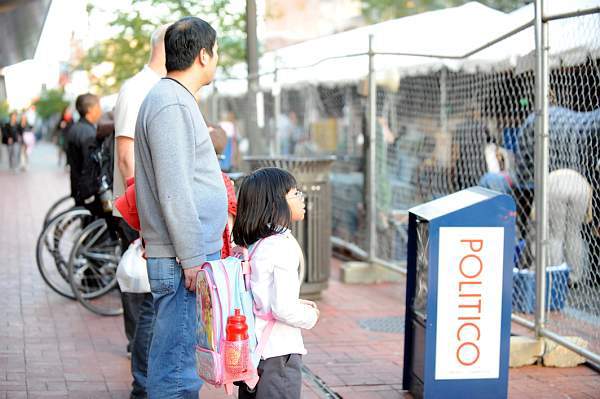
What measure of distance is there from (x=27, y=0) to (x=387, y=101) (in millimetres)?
7221

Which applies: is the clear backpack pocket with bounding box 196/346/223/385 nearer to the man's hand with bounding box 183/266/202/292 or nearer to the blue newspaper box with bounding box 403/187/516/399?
the man's hand with bounding box 183/266/202/292

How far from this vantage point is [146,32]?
1502cm

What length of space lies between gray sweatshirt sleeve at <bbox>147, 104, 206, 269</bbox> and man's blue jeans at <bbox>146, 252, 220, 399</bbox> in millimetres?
157

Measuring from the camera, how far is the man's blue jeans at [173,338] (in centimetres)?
398

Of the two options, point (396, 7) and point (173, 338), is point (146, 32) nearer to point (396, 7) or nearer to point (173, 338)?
point (173, 338)

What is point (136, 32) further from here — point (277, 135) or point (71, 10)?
point (277, 135)

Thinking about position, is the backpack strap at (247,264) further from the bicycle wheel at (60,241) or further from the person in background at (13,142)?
the person in background at (13,142)

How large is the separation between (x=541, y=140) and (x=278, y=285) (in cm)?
299

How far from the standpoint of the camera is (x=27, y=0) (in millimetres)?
5363

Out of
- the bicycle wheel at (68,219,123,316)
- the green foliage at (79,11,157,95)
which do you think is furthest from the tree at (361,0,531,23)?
the bicycle wheel at (68,219,123,316)

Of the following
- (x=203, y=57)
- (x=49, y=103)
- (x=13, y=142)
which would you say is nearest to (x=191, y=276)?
(x=203, y=57)

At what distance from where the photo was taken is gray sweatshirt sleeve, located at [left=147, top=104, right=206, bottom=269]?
378 centimetres

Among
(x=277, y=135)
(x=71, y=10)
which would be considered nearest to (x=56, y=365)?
(x=277, y=135)

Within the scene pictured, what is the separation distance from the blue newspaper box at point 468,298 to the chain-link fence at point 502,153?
1081 mm
